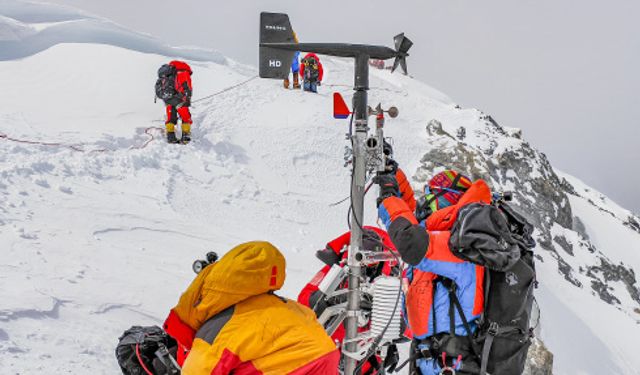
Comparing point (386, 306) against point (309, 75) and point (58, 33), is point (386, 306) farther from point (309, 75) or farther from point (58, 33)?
point (58, 33)

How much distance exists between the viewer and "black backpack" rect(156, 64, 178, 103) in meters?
10.0

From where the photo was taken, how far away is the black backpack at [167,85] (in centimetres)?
1002

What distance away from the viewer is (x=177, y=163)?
926 cm

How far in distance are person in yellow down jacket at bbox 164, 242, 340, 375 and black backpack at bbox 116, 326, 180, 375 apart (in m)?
0.29

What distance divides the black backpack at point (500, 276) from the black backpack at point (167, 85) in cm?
855

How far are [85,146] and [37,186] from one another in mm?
2251

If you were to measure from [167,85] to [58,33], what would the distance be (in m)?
14.4

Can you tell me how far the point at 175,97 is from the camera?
10078 millimetres

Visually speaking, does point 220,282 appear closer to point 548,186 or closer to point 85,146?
point 85,146

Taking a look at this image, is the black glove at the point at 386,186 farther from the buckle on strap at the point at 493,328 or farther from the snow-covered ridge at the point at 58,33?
the snow-covered ridge at the point at 58,33

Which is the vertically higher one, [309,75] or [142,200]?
[309,75]

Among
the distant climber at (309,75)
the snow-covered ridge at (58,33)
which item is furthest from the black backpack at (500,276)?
the snow-covered ridge at (58,33)

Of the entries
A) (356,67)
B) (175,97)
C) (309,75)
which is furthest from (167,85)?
(356,67)

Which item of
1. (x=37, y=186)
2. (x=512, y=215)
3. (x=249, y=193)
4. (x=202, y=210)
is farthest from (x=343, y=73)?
(x=512, y=215)
